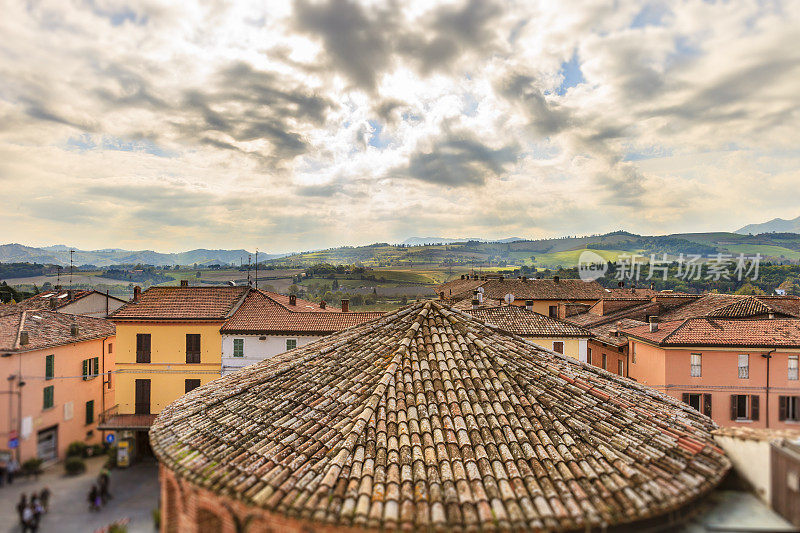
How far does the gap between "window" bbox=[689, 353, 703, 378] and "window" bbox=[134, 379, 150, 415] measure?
36541 millimetres

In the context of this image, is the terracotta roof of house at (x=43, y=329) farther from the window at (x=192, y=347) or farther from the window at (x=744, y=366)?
the window at (x=744, y=366)

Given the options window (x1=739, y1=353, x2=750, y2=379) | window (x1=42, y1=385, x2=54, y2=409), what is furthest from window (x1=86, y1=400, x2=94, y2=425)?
window (x1=739, y1=353, x2=750, y2=379)

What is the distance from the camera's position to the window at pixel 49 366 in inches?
1090

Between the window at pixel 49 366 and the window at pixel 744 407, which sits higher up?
the window at pixel 49 366

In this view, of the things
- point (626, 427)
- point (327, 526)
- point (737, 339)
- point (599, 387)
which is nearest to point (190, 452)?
point (327, 526)

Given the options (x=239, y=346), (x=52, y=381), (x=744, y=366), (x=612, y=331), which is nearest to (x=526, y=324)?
(x=612, y=331)

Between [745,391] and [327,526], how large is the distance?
102ft

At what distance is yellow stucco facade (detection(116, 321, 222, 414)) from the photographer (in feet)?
102

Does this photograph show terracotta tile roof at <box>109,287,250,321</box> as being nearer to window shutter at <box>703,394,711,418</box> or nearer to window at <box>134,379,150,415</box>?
window at <box>134,379,150,415</box>

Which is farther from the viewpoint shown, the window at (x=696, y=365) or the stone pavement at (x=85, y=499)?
the window at (x=696, y=365)

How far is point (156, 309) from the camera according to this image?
107 ft

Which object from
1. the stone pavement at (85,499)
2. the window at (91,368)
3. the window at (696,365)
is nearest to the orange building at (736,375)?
Result: the window at (696,365)

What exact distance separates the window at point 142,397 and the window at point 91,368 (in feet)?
11.7

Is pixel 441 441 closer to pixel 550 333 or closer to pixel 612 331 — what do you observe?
pixel 550 333
